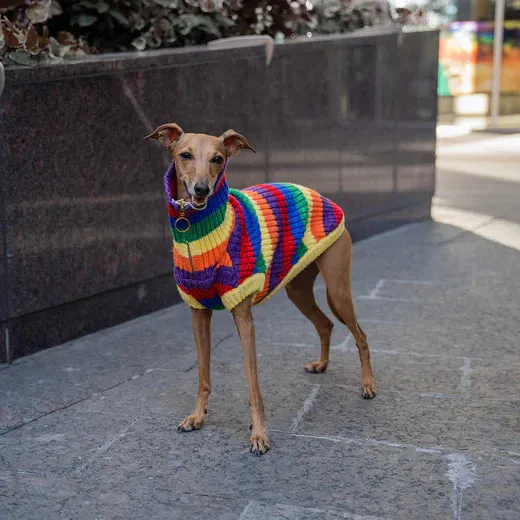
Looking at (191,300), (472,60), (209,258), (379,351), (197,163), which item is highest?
(197,163)

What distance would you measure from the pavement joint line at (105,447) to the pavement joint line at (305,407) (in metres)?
0.76

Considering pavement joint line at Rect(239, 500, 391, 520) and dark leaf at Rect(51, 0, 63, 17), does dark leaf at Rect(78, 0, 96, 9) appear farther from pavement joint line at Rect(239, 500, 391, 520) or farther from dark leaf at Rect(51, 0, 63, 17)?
pavement joint line at Rect(239, 500, 391, 520)

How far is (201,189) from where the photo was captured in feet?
13.2

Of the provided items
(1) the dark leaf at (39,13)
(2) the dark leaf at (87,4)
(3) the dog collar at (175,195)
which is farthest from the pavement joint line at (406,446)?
(2) the dark leaf at (87,4)

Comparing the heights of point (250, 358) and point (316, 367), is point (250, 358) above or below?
above

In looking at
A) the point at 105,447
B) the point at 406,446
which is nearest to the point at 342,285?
the point at 406,446

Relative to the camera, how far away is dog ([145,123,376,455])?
4.18 m

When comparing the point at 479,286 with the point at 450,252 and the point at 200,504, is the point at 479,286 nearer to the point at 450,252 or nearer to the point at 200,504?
the point at 450,252

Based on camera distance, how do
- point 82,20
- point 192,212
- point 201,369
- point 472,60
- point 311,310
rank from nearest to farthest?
point 192,212
point 201,369
point 311,310
point 82,20
point 472,60

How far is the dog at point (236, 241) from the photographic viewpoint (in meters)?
4.18

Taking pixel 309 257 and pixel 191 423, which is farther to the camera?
pixel 309 257

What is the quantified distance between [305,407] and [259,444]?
2.01 ft

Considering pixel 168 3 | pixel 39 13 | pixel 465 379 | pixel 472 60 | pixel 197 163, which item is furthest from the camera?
pixel 472 60

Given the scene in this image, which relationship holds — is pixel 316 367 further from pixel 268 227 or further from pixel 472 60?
pixel 472 60
